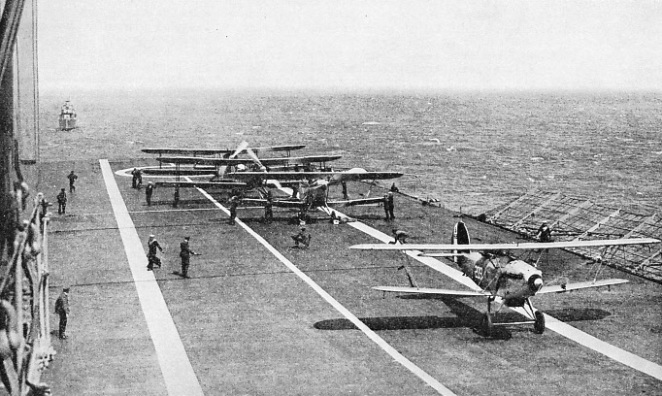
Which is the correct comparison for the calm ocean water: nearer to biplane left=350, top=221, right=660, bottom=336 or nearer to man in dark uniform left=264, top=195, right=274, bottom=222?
man in dark uniform left=264, top=195, right=274, bottom=222

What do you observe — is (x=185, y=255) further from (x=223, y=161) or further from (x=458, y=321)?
(x=223, y=161)

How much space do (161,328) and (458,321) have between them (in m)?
11.1

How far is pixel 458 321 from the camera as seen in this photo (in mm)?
26438

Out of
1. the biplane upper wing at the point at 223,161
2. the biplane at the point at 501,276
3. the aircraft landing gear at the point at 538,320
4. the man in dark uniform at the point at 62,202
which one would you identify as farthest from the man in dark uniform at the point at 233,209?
the aircraft landing gear at the point at 538,320

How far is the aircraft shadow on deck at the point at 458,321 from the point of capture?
2538cm

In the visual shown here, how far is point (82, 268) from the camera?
34.8 metres

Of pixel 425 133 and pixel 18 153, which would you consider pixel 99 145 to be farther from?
pixel 18 153

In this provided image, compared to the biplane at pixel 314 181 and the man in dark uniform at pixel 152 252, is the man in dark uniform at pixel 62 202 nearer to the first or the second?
the biplane at pixel 314 181

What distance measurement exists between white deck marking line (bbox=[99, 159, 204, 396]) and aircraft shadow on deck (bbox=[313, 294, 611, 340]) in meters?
5.37

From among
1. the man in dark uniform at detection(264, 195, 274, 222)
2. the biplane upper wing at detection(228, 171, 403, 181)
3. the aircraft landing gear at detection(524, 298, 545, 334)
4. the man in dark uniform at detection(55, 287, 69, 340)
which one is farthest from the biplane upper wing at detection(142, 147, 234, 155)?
the aircraft landing gear at detection(524, 298, 545, 334)

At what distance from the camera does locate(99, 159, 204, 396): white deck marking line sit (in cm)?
2009

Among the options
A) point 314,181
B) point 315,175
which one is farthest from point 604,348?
point 314,181

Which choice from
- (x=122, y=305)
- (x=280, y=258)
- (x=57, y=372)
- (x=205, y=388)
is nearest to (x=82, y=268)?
(x=122, y=305)

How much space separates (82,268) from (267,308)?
12.1m
